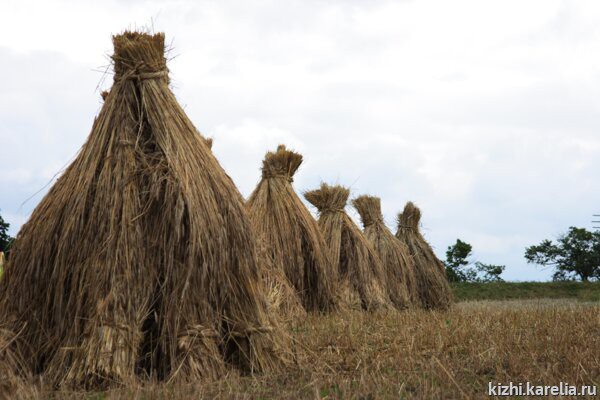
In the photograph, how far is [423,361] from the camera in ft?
18.5

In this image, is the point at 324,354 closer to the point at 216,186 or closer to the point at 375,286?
the point at 216,186

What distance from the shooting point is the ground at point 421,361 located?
4680mm

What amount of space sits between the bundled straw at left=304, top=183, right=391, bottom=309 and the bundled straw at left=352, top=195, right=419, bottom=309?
940 millimetres

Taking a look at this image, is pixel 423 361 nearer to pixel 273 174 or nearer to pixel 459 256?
pixel 273 174

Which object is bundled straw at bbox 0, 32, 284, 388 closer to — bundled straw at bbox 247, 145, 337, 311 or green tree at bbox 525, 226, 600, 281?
bundled straw at bbox 247, 145, 337, 311

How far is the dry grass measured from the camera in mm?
4684

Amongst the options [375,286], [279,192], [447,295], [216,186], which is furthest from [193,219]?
[447,295]

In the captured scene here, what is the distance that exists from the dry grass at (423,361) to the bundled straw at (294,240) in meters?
2.42

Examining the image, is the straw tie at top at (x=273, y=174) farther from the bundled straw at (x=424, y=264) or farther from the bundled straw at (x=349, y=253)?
the bundled straw at (x=424, y=264)

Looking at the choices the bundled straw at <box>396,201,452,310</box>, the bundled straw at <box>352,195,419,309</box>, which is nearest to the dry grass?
the bundled straw at <box>352,195,419,309</box>

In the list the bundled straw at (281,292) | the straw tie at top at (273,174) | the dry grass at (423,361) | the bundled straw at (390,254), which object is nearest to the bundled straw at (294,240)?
the straw tie at top at (273,174)

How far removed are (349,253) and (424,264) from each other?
303cm

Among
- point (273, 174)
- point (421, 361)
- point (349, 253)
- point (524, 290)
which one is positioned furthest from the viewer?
point (524, 290)

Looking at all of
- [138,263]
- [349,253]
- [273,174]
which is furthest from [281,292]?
[138,263]
